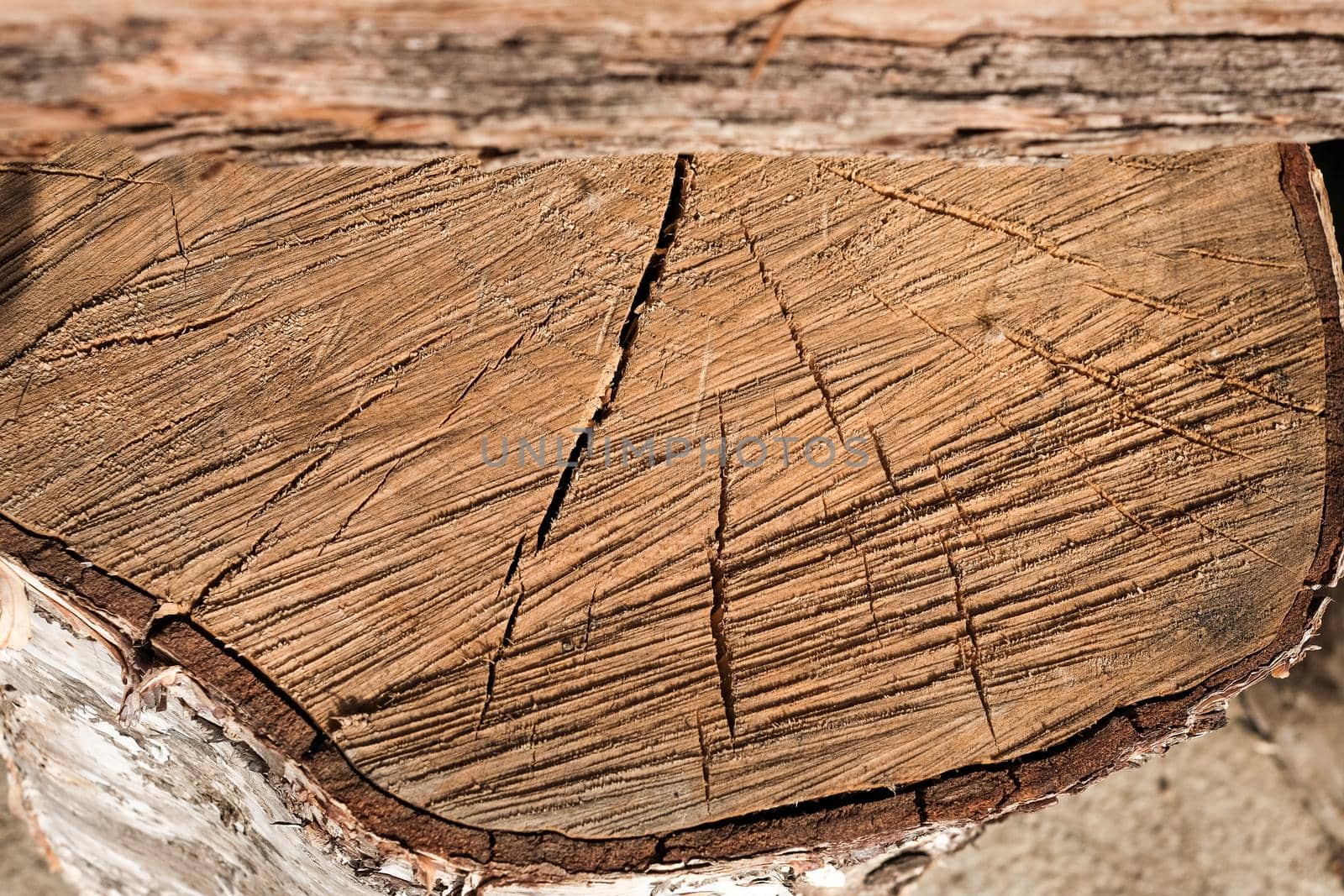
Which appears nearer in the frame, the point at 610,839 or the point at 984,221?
the point at 610,839

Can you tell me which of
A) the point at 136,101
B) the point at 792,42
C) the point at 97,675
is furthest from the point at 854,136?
the point at 97,675

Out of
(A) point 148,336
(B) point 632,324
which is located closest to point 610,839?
(B) point 632,324

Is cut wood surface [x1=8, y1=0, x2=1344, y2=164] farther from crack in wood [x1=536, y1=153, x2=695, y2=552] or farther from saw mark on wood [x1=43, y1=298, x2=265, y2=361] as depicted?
saw mark on wood [x1=43, y1=298, x2=265, y2=361]

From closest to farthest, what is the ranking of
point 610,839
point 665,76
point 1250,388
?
point 665,76
point 610,839
point 1250,388

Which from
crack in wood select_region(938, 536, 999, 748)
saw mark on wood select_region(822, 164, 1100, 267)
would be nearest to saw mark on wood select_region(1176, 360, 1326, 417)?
saw mark on wood select_region(822, 164, 1100, 267)

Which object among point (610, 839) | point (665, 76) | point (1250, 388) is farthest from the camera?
point (1250, 388)

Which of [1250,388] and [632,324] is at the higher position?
[632,324]

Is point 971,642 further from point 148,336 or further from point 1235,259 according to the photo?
point 148,336

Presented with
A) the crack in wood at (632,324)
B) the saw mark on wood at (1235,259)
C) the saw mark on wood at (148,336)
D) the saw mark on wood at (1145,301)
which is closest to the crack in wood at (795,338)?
the crack in wood at (632,324)
